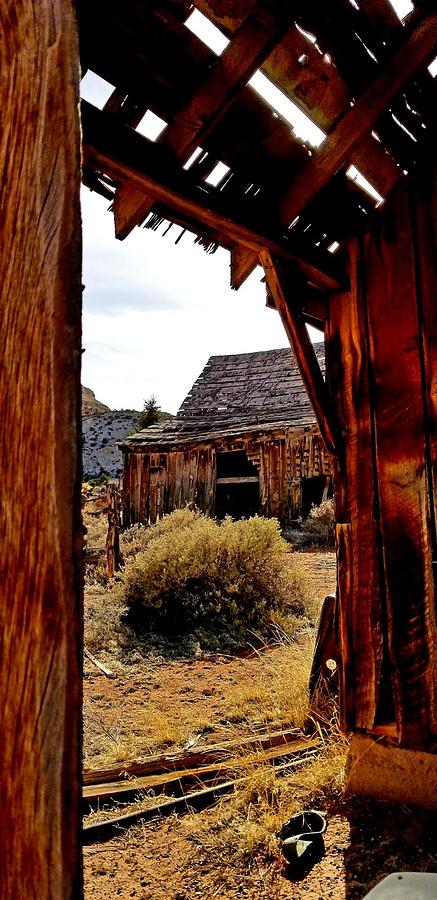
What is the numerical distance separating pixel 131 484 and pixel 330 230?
15014mm

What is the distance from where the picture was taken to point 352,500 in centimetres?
312

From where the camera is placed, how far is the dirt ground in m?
2.61

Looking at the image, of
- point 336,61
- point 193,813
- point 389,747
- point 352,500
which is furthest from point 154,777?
point 336,61

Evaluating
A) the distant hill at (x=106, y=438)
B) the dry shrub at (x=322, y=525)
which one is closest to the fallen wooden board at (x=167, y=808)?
the dry shrub at (x=322, y=525)

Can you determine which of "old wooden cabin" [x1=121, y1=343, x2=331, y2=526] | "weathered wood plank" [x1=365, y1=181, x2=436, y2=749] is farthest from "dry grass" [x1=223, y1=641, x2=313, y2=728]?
"old wooden cabin" [x1=121, y1=343, x2=331, y2=526]

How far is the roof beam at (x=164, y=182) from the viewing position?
2049mm

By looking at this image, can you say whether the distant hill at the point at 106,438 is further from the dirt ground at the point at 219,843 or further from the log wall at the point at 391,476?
the log wall at the point at 391,476

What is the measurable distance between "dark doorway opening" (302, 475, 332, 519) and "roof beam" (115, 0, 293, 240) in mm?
13752

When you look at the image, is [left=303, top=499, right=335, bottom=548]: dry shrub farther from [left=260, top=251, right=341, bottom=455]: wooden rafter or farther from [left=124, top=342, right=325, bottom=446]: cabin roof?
[left=260, top=251, right=341, bottom=455]: wooden rafter

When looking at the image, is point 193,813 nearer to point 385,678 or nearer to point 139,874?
point 139,874

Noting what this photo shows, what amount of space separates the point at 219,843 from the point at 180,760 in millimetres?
997

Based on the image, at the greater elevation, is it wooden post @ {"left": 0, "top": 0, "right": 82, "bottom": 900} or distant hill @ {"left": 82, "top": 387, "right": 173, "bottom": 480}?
distant hill @ {"left": 82, "top": 387, "right": 173, "bottom": 480}

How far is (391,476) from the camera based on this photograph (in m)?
2.99

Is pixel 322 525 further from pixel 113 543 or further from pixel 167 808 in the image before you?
pixel 167 808
